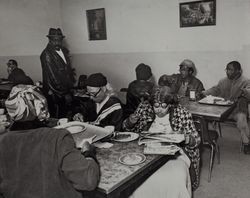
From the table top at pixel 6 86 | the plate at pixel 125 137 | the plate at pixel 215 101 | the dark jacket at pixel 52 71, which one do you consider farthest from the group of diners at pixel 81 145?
the table top at pixel 6 86

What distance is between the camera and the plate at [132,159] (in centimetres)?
230

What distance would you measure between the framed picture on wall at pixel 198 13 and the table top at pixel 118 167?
419 centimetres

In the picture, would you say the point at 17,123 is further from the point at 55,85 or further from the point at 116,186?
the point at 55,85

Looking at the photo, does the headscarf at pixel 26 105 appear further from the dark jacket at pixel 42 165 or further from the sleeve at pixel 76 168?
the sleeve at pixel 76 168

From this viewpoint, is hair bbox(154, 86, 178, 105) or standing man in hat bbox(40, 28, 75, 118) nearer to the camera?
hair bbox(154, 86, 178, 105)

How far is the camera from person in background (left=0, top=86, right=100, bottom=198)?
186 centimetres

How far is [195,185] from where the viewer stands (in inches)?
141

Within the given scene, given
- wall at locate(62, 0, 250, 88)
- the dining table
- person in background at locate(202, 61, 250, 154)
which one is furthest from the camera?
wall at locate(62, 0, 250, 88)

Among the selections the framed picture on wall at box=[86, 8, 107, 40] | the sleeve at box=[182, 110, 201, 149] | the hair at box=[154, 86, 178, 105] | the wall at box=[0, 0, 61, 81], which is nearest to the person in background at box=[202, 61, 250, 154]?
the sleeve at box=[182, 110, 201, 149]

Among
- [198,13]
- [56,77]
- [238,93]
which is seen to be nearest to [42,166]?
[238,93]

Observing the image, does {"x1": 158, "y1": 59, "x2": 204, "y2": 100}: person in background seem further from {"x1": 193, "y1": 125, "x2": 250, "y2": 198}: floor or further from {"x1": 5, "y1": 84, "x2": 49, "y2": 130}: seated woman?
{"x1": 5, "y1": 84, "x2": 49, "y2": 130}: seated woman

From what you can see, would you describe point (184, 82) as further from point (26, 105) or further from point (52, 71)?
point (26, 105)

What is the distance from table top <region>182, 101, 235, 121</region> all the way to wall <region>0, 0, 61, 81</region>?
5.34 meters

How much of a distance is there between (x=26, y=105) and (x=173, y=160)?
146cm
